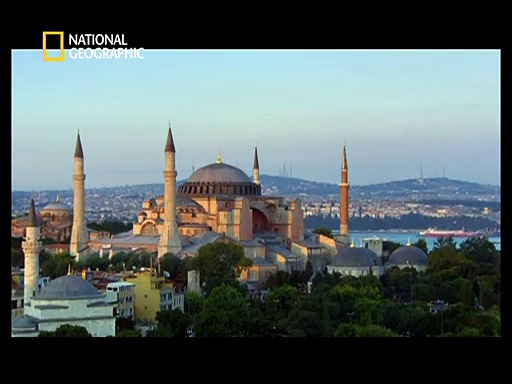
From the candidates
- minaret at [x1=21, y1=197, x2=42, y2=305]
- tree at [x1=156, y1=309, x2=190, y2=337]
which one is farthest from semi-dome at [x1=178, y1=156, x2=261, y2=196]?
tree at [x1=156, y1=309, x2=190, y2=337]

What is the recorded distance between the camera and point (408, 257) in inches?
627

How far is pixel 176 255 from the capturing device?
1498 cm

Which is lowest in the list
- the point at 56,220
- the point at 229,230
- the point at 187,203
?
the point at 229,230

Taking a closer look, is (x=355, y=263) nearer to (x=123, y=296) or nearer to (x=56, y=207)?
(x=123, y=296)

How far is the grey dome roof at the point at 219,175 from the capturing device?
17969 mm

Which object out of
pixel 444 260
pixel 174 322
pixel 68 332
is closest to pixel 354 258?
pixel 444 260

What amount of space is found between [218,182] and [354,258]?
11.2 feet

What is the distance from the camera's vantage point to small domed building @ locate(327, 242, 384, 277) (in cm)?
1509

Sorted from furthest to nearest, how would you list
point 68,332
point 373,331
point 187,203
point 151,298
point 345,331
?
point 187,203, point 151,298, point 345,331, point 373,331, point 68,332

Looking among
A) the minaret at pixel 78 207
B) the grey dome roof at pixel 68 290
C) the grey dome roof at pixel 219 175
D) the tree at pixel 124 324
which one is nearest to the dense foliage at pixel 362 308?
the tree at pixel 124 324

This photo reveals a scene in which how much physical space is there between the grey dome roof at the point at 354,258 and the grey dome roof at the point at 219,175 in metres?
3.12

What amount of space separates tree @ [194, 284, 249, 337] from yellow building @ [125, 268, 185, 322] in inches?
40.2
